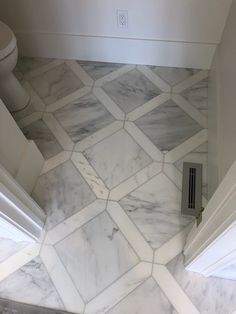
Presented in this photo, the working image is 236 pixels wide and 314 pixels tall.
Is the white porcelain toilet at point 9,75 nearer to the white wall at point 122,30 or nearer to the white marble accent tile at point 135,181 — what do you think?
the white wall at point 122,30

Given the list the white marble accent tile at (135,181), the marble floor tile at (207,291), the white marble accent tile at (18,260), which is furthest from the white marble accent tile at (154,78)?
the white marble accent tile at (18,260)

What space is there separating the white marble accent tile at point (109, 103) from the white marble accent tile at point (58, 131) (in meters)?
0.28

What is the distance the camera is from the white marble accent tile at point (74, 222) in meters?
1.26

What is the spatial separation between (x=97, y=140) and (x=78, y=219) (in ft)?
1.41

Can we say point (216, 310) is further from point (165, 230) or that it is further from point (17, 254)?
point (17, 254)

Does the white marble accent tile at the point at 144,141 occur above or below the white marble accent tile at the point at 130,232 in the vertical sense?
above

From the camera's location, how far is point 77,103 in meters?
1.65

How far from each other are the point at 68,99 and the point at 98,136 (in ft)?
1.06

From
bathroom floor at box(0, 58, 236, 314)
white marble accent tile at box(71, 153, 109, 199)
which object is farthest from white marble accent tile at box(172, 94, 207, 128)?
white marble accent tile at box(71, 153, 109, 199)

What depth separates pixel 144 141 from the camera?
4.87ft

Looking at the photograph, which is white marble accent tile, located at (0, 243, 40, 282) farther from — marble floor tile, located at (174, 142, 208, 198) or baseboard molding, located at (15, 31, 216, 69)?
baseboard molding, located at (15, 31, 216, 69)

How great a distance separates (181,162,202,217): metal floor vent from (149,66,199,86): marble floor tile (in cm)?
55

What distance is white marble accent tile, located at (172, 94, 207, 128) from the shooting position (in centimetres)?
153

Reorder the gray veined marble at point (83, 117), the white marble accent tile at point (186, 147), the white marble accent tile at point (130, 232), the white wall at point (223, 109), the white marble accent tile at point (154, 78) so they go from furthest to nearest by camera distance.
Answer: the white marble accent tile at point (154, 78) → the gray veined marble at point (83, 117) → the white marble accent tile at point (186, 147) → the white marble accent tile at point (130, 232) → the white wall at point (223, 109)
